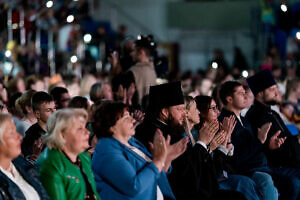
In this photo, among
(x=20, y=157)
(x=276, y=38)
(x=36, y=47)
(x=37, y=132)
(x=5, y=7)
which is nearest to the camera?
(x=20, y=157)

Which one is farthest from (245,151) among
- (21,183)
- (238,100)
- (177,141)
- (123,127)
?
(21,183)

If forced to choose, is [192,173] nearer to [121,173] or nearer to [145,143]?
[145,143]

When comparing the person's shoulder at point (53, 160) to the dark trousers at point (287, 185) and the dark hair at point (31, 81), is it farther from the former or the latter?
the dark hair at point (31, 81)

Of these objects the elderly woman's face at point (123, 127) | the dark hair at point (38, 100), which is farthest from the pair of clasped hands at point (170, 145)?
the dark hair at point (38, 100)

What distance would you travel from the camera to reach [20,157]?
5031 mm

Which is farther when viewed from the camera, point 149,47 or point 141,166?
point 149,47

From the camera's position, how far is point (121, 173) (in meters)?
5.00

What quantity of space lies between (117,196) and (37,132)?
1657mm

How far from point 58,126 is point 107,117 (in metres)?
0.51

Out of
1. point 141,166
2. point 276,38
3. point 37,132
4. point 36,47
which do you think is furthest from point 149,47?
point 276,38

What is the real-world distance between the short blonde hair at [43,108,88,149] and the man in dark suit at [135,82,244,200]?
112cm

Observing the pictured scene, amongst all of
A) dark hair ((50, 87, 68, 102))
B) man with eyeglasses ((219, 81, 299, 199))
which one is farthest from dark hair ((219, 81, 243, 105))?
dark hair ((50, 87, 68, 102))

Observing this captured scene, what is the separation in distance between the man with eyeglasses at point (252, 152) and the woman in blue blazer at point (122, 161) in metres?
2.04

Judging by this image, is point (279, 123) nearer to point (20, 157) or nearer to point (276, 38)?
point (20, 157)
